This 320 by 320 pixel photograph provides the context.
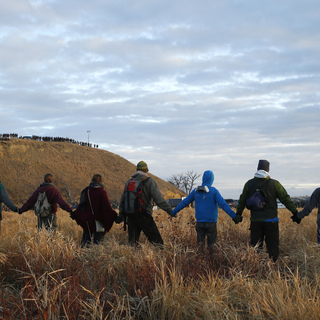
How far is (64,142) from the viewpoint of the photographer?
87.4 m

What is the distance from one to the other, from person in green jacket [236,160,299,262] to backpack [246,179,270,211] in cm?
6

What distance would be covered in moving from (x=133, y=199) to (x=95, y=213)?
92cm

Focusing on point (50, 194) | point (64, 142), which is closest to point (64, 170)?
point (64, 142)

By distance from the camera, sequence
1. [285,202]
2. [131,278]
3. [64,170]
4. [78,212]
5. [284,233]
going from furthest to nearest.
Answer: [64,170]
[284,233]
[78,212]
[285,202]
[131,278]

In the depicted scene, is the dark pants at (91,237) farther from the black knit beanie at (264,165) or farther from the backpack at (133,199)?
the black knit beanie at (264,165)

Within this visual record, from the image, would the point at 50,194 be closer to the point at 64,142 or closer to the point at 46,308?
the point at 46,308

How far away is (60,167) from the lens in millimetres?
74500

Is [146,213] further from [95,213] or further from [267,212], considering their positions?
[267,212]

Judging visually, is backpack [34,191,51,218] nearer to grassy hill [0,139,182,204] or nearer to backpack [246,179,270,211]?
backpack [246,179,270,211]

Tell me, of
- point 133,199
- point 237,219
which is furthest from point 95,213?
point 237,219

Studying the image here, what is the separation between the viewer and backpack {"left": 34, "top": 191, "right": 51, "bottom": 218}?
850cm

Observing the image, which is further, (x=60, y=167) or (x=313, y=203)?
(x=60, y=167)

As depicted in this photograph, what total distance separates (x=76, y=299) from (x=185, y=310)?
1.12 metres

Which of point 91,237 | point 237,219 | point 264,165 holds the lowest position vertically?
point 91,237
